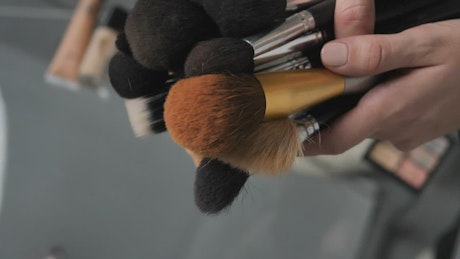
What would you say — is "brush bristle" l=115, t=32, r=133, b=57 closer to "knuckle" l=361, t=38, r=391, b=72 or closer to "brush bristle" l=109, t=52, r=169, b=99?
"brush bristle" l=109, t=52, r=169, b=99

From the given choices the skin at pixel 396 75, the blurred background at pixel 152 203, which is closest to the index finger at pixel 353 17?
the skin at pixel 396 75

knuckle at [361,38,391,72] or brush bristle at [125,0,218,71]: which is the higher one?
brush bristle at [125,0,218,71]

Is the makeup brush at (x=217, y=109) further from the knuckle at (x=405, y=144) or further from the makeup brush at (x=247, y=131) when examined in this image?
the knuckle at (x=405, y=144)

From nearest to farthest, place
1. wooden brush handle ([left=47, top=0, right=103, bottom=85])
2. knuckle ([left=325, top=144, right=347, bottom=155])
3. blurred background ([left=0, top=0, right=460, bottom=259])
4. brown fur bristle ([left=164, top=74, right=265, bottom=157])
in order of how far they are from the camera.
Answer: brown fur bristle ([left=164, top=74, right=265, bottom=157]), knuckle ([left=325, top=144, right=347, bottom=155]), blurred background ([left=0, top=0, right=460, bottom=259]), wooden brush handle ([left=47, top=0, right=103, bottom=85])

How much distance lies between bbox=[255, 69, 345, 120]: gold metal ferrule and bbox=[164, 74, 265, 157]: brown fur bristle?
2cm

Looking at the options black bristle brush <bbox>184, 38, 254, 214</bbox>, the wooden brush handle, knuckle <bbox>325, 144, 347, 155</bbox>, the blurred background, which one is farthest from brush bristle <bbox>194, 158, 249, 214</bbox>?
the wooden brush handle

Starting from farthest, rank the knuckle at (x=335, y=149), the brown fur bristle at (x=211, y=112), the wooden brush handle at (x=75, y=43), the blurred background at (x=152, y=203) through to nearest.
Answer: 1. the wooden brush handle at (x=75, y=43)
2. the blurred background at (x=152, y=203)
3. the knuckle at (x=335, y=149)
4. the brown fur bristle at (x=211, y=112)

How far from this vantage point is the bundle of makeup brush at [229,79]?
0.27 m

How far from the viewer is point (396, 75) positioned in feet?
1.16

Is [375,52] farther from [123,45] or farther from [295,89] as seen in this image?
[123,45]

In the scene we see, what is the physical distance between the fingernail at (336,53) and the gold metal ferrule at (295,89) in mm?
13

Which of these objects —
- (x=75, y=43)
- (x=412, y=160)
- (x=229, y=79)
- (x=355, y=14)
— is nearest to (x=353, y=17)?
(x=355, y=14)

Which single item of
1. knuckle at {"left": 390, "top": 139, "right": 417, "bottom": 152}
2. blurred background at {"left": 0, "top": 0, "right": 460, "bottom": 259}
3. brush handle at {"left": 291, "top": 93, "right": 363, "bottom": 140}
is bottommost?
blurred background at {"left": 0, "top": 0, "right": 460, "bottom": 259}

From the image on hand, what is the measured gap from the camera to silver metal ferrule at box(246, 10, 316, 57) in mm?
300
